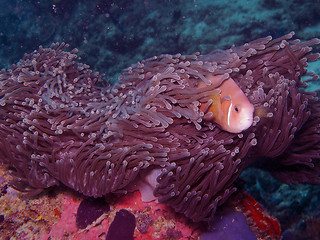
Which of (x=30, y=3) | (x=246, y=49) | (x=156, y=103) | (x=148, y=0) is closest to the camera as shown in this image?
(x=156, y=103)

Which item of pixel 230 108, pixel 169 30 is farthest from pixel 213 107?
pixel 169 30

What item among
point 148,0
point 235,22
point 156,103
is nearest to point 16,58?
point 148,0

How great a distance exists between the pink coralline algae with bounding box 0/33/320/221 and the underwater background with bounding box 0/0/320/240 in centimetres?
453

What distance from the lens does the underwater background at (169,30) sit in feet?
25.6

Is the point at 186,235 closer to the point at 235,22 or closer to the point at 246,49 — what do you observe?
the point at 246,49

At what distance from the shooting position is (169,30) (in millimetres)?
12320

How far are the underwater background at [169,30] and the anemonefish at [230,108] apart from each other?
5.76m

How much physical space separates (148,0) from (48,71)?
1176cm

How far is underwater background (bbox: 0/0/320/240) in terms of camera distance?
7.82m

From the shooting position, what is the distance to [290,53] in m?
3.37

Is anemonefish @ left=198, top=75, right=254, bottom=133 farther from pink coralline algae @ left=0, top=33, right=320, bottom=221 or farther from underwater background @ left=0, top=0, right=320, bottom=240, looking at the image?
underwater background @ left=0, top=0, right=320, bottom=240

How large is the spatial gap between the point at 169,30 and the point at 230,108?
1071cm

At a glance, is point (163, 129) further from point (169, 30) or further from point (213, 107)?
point (169, 30)

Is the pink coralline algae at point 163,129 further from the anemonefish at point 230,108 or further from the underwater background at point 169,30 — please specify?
the underwater background at point 169,30
